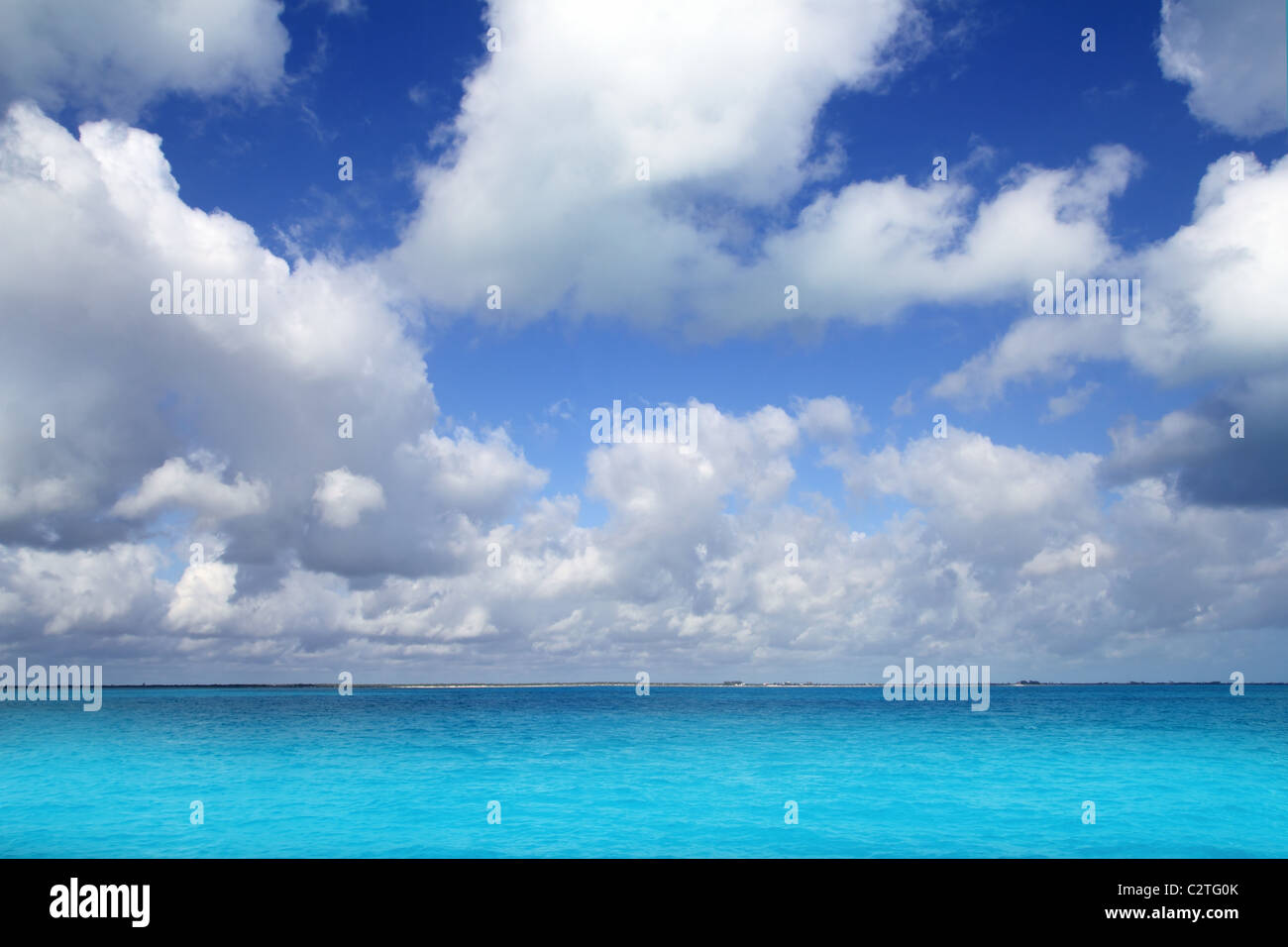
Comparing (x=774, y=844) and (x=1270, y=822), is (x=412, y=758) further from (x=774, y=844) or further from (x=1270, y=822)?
(x=1270, y=822)

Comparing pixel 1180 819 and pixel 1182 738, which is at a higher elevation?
pixel 1180 819

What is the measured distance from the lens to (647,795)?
30688mm

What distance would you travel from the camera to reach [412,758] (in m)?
44.0

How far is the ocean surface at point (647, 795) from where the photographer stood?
74.9ft

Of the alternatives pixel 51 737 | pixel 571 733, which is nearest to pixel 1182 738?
pixel 571 733

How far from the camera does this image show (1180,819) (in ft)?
88.1

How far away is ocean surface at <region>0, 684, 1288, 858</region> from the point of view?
74.9ft

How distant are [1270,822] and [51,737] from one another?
84.3 meters
